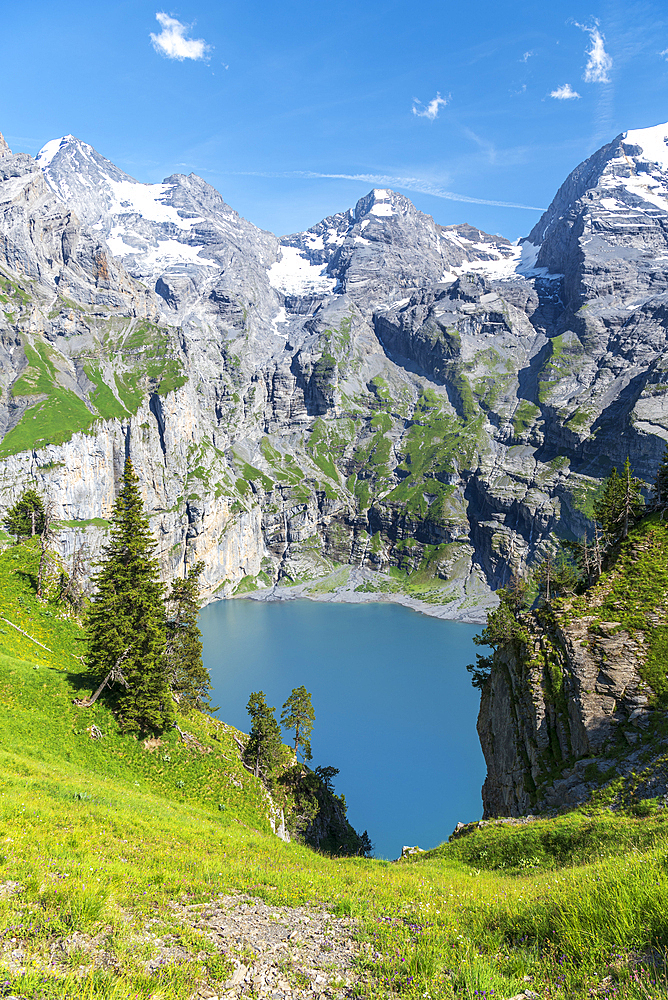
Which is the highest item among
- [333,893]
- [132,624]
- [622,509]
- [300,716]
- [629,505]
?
[629,505]

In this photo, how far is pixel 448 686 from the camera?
11769 centimetres

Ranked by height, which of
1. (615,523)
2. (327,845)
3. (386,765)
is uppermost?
(615,523)

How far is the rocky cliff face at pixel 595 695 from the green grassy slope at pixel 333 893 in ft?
14.2

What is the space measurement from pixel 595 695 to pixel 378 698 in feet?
309

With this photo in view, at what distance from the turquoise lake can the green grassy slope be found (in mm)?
54580

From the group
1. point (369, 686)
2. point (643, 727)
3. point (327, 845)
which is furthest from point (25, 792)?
point (369, 686)

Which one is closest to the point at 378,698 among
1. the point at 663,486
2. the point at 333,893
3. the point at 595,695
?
the point at 663,486

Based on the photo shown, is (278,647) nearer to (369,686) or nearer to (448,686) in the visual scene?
(369,686)

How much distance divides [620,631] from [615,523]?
768 inches

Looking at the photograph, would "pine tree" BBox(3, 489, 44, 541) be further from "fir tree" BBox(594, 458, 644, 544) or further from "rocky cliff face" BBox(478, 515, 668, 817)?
"fir tree" BBox(594, 458, 644, 544)

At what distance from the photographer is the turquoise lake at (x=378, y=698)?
2837 inches

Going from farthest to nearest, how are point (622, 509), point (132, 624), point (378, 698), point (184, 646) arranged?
point (378, 698) → point (184, 646) → point (622, 509) → point (132, 624)

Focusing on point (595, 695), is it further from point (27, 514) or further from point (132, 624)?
point (27, 514)

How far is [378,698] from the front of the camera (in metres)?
112
